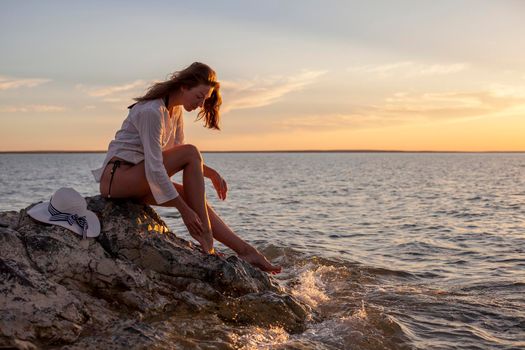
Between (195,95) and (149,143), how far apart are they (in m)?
0.76

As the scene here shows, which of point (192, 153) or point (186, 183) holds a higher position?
point (192, 153)

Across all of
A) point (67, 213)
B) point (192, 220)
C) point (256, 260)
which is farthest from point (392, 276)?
point (67, 213)

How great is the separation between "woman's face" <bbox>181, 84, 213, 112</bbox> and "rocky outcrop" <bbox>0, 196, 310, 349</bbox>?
120cm

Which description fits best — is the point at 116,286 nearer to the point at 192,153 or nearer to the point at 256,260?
the point at 192,153

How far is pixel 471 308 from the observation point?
635cm

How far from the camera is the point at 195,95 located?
18.0 feet

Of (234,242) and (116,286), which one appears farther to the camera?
(234,242)

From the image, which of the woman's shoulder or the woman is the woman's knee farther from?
the woman's shoulder

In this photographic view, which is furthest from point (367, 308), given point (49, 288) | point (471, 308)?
point (49, 288)

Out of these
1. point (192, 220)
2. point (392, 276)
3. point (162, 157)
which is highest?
point (162, 157)

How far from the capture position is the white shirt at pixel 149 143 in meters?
5.10

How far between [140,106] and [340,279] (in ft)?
13.6

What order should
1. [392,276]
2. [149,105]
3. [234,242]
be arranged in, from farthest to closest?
[392,276] → [234,242] → [149,105]

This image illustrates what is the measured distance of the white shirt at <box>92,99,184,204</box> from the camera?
5.10m
